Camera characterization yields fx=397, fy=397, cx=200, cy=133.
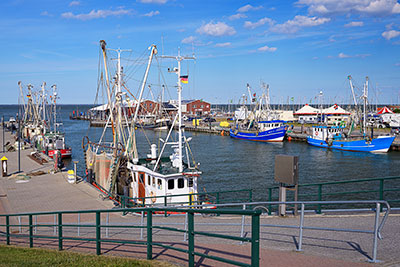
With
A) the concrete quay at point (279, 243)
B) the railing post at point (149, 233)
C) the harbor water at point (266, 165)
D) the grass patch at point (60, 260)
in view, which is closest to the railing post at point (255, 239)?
the concrete quay at point (279, 243)

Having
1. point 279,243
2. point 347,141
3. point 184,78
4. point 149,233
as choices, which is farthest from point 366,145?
point 149,233

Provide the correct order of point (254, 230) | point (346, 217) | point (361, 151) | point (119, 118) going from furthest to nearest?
point (361, 151)
point (119, 118)
point (346, 217)
point (254, 230)

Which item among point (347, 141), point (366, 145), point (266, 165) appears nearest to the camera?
point (266, 165)

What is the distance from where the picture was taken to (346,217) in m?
11.0

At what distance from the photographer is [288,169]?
37.9 ft

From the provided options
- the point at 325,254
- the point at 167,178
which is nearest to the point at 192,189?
the point at 167,178

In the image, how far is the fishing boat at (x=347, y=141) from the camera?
59562 mm

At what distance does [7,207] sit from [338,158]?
45397mm

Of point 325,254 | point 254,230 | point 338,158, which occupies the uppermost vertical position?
point 254,230

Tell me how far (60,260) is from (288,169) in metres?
6.57

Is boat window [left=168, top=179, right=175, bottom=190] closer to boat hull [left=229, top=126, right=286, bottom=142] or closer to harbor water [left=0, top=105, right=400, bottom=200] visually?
harbor water [left=0, top=105, right=400, bottom=200]

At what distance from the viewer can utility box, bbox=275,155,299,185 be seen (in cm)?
1147

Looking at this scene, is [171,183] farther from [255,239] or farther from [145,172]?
[255,239]

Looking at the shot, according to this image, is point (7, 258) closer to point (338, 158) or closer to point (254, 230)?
point (254, 230)
